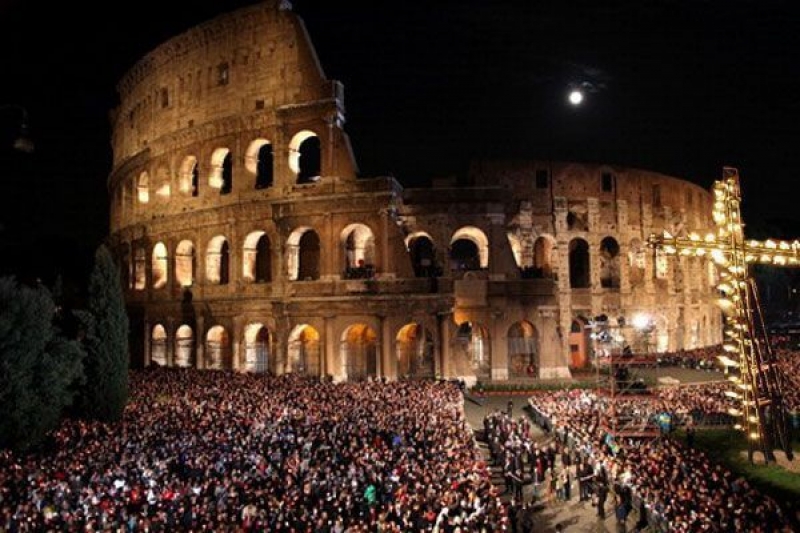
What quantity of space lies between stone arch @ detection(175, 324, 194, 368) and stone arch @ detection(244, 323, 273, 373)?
4.30 meters

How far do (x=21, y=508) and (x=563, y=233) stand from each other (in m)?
30.0

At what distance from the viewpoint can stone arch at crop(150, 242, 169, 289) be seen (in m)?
37.6

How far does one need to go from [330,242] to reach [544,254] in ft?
47.7

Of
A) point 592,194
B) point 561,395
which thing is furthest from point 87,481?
point 592,194

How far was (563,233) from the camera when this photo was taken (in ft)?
116

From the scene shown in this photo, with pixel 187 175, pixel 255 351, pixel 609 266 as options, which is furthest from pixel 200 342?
pixel 609 266

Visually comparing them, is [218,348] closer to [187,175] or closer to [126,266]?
[126,266]

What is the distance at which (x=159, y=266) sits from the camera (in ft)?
125

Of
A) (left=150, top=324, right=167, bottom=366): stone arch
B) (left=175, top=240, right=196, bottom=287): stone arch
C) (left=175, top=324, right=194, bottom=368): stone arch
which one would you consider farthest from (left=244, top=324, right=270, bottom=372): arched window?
(left=150, top=324, right=167, bottom=366): stone arch

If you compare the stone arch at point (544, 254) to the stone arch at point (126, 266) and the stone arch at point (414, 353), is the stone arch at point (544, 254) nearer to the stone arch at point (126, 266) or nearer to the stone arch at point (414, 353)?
the stone arch at point (414, 353)

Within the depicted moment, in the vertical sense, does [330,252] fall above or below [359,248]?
below

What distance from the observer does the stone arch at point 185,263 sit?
1423 inches

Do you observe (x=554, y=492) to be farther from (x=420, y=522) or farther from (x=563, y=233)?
(x=563, y=233)

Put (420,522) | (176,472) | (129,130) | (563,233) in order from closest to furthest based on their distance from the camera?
1. (420,522)
2. (176,472)
3. (563,233)
4. (129,130)
